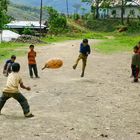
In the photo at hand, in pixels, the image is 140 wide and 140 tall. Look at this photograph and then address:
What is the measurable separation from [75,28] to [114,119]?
77.2m

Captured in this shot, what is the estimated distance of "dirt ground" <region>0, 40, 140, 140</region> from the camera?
38.2 feet

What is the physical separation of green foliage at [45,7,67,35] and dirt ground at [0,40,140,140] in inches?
2436

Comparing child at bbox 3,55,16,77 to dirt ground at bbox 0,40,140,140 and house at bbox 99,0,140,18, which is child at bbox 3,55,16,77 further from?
house at bbox 99,0,140,18

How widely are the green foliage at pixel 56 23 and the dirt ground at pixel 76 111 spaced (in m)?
61.9

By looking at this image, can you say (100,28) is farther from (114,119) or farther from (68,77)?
(114,119)

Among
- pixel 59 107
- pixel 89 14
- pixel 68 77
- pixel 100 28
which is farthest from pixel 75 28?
pixel 59 107

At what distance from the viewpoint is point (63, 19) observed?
3361 inches

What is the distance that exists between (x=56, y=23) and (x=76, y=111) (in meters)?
72.2

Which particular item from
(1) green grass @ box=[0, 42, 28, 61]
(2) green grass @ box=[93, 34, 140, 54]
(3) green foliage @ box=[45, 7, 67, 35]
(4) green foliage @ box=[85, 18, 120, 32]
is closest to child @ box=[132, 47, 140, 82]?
(1) green grass @ box=[0, 42, 28, 61]

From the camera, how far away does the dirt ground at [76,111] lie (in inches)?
458

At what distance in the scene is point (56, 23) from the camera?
85.9 metres

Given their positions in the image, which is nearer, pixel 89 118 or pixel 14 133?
pixel 14 133

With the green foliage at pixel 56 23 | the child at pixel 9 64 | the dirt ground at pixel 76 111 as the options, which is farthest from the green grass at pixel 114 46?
the green foliage at pixel 56 23

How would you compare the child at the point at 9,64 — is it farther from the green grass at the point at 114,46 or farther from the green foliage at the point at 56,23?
the green foliage at the point at 56,23
